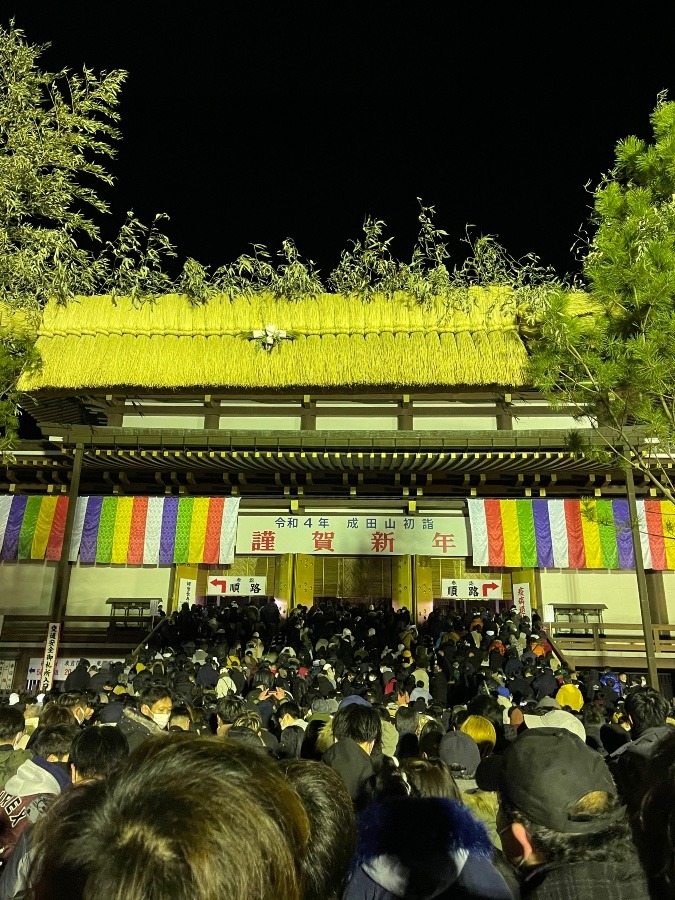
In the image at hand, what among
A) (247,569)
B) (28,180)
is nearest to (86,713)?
(28,180)

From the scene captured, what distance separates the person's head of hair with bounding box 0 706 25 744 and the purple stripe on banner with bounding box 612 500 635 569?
1330 cm

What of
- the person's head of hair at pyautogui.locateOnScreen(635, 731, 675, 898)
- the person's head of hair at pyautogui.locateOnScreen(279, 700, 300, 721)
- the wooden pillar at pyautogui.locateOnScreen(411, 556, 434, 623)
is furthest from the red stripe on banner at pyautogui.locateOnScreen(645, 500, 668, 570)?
the person's head of hair at pyautogui.locateOnScreen(635, 731, 675, 898)

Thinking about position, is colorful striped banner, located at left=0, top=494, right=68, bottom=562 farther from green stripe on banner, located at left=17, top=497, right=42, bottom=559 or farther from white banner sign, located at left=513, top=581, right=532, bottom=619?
white banner sign, located at left=513, top=581, right=532, bottom=619

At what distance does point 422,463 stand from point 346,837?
13.0m

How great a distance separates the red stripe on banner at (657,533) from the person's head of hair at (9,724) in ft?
46.3

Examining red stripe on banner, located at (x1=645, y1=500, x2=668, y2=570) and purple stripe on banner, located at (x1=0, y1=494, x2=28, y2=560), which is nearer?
red stripe on banner, located at (x1=645, y1=500, x2=668, y2=570)

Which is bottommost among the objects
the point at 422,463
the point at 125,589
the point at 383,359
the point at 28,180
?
the point at 125,589

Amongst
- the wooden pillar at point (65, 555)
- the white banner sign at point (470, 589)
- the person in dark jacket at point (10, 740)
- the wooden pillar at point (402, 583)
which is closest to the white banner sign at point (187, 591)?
the wooden pillar at point (65, 555)

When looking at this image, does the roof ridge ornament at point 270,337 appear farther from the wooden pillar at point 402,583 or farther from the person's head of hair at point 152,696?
the person's head of hair at point 152,696

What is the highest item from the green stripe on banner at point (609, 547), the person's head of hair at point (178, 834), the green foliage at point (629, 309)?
the green foliage at point (629, 309)

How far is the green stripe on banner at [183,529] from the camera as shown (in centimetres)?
1521

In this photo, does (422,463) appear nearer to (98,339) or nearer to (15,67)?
(98,339)

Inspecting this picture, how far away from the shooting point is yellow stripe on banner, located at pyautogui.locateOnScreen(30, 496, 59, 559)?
49.5ft

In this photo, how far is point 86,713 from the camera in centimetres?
638
